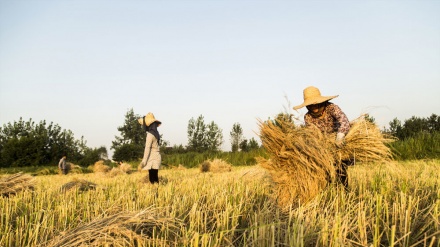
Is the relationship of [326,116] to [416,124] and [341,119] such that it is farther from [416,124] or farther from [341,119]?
[416,124]

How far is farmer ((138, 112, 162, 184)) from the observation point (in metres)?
8.03

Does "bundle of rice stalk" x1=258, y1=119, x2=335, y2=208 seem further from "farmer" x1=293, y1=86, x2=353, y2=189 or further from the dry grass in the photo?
"farmer" x1=293, y1=86, x2=353, y2=189

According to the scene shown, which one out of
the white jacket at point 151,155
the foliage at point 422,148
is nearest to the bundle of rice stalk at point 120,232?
the white jacket at point 151,155

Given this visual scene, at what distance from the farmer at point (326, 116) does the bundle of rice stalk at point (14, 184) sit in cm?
467

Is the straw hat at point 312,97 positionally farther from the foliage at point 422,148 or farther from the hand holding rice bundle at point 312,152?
the foliage at point 422,148

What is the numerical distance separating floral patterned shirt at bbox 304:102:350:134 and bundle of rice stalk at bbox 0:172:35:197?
4.76 m

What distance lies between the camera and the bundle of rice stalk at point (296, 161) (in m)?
3.87

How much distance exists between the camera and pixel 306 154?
3.95 meters

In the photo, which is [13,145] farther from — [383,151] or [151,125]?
[383,151]

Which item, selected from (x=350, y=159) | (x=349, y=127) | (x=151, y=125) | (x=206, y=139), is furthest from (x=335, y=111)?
(x=206, y=139)

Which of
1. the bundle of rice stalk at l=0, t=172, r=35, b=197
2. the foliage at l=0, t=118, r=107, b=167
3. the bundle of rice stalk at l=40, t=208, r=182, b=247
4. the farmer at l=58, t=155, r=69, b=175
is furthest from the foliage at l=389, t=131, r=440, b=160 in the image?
the foliage at l=0, t=118, r=107, b=167

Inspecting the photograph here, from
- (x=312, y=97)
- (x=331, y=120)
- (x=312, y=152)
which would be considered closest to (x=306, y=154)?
(x=312, y=152)

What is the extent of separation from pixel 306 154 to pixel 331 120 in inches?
39.4

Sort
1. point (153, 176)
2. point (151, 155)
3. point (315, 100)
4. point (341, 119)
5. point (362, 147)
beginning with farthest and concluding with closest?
point (151, 155)
point (153, 176)
point (315, 100)
point (341, 119)
point (362, 147)
